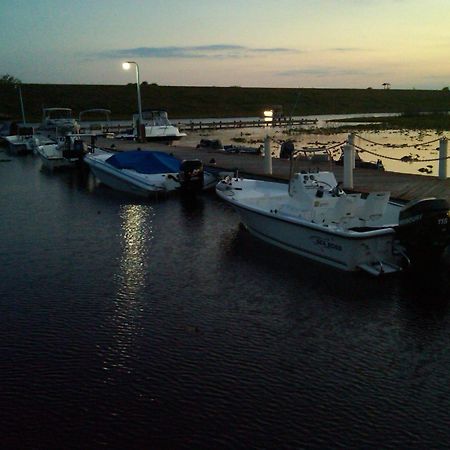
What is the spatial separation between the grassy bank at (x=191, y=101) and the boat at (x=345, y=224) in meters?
87.9

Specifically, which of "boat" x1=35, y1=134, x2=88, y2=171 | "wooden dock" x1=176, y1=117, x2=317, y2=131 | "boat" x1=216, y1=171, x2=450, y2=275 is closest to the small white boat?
"boat" x1=35, y1=134, x2=88, y2=171

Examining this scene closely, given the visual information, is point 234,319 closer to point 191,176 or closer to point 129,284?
point 129,284

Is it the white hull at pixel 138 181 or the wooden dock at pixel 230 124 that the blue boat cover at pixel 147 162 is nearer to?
the white hull at pixel 138 181

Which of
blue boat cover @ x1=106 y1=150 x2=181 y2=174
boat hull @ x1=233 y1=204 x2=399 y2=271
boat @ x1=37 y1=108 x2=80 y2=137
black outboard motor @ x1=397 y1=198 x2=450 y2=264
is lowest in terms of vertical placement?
boat hull @ x1=233 y1=204 x2=399 y2=271

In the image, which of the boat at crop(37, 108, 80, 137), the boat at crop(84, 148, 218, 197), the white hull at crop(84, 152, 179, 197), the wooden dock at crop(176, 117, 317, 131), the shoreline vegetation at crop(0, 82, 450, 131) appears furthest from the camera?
the shoreline vegetation at crop(0, 82, 450, 131)

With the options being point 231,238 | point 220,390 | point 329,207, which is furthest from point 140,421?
point 231,238

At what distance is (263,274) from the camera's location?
12430 millimetres

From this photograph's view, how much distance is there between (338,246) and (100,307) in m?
5.08

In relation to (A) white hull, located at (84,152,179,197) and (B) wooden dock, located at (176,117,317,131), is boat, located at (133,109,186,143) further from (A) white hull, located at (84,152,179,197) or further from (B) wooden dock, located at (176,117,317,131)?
(B) wooden dock, located at (176,117,317,131)

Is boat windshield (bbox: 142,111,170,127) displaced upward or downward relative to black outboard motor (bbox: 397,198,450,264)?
upward

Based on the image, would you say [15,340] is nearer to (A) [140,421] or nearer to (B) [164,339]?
(B) [164,339]

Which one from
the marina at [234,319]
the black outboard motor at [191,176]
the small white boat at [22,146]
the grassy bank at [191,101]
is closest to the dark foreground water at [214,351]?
the marina at [234,319]

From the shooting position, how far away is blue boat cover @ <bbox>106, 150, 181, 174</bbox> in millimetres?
23156

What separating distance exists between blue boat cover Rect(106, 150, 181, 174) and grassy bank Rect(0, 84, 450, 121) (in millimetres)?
76287
